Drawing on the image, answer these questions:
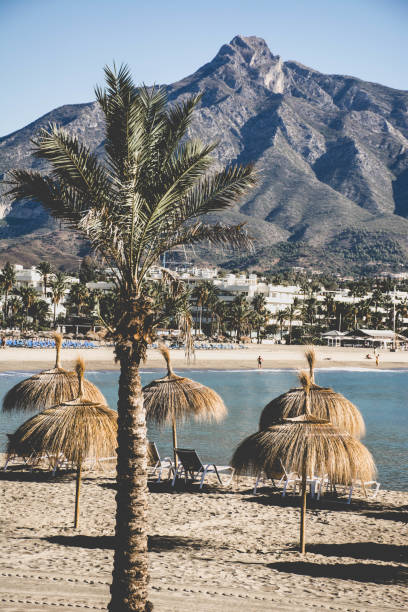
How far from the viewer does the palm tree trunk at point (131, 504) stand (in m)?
6.12

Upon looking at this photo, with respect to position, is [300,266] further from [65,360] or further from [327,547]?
[327,547]

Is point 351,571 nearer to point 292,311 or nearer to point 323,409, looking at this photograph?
point 323,409

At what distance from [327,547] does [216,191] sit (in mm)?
6215

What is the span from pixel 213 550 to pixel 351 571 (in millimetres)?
2030

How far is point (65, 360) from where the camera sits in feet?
169

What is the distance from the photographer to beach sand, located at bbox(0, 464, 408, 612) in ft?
25.9

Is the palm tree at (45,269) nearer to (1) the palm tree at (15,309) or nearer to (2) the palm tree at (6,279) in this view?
(1) the palm tree at (15,309)

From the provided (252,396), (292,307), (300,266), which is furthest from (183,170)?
(300,266)

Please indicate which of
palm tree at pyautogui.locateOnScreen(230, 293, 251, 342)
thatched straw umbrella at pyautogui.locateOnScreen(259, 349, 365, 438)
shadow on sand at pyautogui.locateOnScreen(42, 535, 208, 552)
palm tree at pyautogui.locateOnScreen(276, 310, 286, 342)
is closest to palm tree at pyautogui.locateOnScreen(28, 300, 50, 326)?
palm tree at pyautogui.locateOnScreen(230, 293, 251, 342)

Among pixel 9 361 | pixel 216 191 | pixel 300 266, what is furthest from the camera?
pixel 300 266

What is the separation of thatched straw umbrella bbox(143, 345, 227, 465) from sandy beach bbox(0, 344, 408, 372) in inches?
1184

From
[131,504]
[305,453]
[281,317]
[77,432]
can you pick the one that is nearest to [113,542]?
[77,432]

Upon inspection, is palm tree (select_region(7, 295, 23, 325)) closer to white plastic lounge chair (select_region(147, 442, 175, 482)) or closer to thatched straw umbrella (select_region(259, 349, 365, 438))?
white plastic lounge chair (select_region(147, 442, 175, 482))

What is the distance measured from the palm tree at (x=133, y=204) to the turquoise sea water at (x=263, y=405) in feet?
37.5
